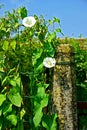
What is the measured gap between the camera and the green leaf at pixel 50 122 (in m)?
A: 4.96

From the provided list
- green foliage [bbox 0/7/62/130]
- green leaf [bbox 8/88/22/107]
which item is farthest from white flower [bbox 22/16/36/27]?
green leaf [bbox 8/88/22/107]

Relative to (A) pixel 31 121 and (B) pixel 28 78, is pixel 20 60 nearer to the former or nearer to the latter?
(B) pixel 28 78

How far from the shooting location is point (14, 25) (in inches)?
217

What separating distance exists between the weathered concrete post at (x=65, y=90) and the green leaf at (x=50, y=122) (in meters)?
0.08

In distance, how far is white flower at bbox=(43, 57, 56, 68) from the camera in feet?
16.4

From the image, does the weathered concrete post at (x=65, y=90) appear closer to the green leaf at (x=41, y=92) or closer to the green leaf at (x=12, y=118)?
the green leaf at (x=41, y=92)

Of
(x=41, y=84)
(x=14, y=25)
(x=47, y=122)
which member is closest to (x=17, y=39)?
(x=14, y=25)

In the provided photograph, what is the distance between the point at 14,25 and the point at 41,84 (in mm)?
850

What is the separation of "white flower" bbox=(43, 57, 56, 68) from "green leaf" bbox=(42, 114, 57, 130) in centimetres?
52

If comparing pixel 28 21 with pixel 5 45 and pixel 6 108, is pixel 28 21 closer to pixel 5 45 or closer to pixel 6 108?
pixel 5 45

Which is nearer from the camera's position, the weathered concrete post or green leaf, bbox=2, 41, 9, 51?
the weathered concrete post

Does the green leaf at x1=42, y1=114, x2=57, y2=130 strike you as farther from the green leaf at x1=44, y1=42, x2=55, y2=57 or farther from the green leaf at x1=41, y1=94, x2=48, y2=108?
the green leaf at x1=44, y1=42, x2=55, y2=57

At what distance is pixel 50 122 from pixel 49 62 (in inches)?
24.3

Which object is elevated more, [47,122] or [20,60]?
[20,60]
